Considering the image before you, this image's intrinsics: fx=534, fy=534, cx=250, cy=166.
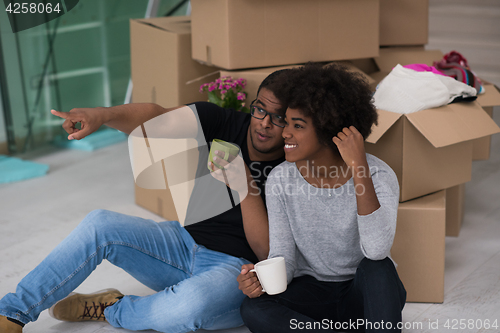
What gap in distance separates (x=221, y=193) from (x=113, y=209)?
117 cm

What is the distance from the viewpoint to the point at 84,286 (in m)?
1.84

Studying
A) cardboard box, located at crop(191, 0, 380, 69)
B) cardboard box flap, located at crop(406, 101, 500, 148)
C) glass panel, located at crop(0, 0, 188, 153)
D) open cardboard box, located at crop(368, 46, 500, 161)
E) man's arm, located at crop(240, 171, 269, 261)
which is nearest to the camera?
man's arm, located at crop(240, 171, 269, 261)

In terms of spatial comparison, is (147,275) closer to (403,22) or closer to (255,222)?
(255,222)

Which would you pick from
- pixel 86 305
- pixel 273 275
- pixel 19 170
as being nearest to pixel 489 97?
pixel 273 275

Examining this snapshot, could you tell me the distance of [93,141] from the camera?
3516 mm

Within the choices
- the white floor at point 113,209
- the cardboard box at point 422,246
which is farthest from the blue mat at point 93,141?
the cardboard box at point 422,246

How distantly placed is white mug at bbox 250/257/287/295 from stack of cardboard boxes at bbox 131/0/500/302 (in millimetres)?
545

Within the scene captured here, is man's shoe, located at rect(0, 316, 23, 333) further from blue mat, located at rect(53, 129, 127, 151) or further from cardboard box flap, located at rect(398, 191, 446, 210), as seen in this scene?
blue mat, located at rect(53, 129, 127, 151)

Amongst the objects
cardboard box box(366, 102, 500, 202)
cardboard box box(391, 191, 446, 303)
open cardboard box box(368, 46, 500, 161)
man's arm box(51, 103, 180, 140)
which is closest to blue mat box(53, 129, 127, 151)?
open cardboard box box(368, 46, 500, 161)

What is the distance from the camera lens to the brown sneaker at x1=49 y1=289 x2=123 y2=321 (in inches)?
61.8

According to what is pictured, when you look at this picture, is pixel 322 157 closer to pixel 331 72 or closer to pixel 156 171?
pixel 331 72

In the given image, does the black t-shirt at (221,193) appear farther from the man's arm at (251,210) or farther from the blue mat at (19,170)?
the blue mat at (19,170)

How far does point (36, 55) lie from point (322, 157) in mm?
2681

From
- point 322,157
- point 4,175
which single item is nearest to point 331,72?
point 322,157
